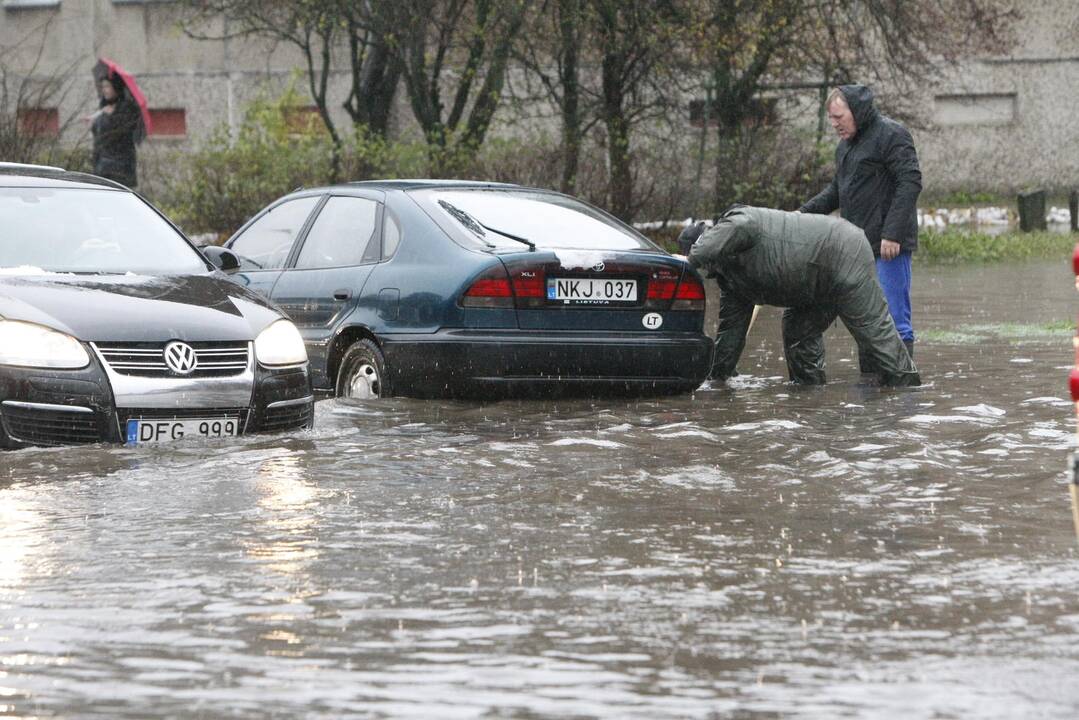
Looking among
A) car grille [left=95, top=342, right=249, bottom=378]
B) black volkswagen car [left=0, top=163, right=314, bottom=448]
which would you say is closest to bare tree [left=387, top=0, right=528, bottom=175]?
black volkswagen car [left=0, top=163, right=314, bottom=448]

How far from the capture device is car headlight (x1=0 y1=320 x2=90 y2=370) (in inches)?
308

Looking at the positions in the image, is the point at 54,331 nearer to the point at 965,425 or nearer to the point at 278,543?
the point at 278,543

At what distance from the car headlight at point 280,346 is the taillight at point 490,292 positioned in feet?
3.74

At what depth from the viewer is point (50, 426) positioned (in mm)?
7824

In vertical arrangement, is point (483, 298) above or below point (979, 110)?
below

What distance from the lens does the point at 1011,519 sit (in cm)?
655

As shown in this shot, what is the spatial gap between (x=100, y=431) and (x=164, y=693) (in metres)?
Answer: 3.68

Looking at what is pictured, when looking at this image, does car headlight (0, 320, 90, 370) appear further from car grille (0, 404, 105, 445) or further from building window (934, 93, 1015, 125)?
building window (934, 93, 1015, 125)

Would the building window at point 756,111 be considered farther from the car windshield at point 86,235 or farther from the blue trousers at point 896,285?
the car windshield at point 86,235

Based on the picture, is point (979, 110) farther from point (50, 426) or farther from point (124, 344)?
point (50, 426)

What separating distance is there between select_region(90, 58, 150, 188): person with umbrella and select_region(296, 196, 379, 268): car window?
892cm

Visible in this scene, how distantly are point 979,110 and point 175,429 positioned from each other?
113ft

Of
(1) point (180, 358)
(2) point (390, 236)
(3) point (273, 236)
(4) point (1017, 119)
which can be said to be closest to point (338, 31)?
(3) point (273, 236)

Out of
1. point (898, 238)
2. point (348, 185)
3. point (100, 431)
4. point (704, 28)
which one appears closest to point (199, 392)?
point (100, 431)
